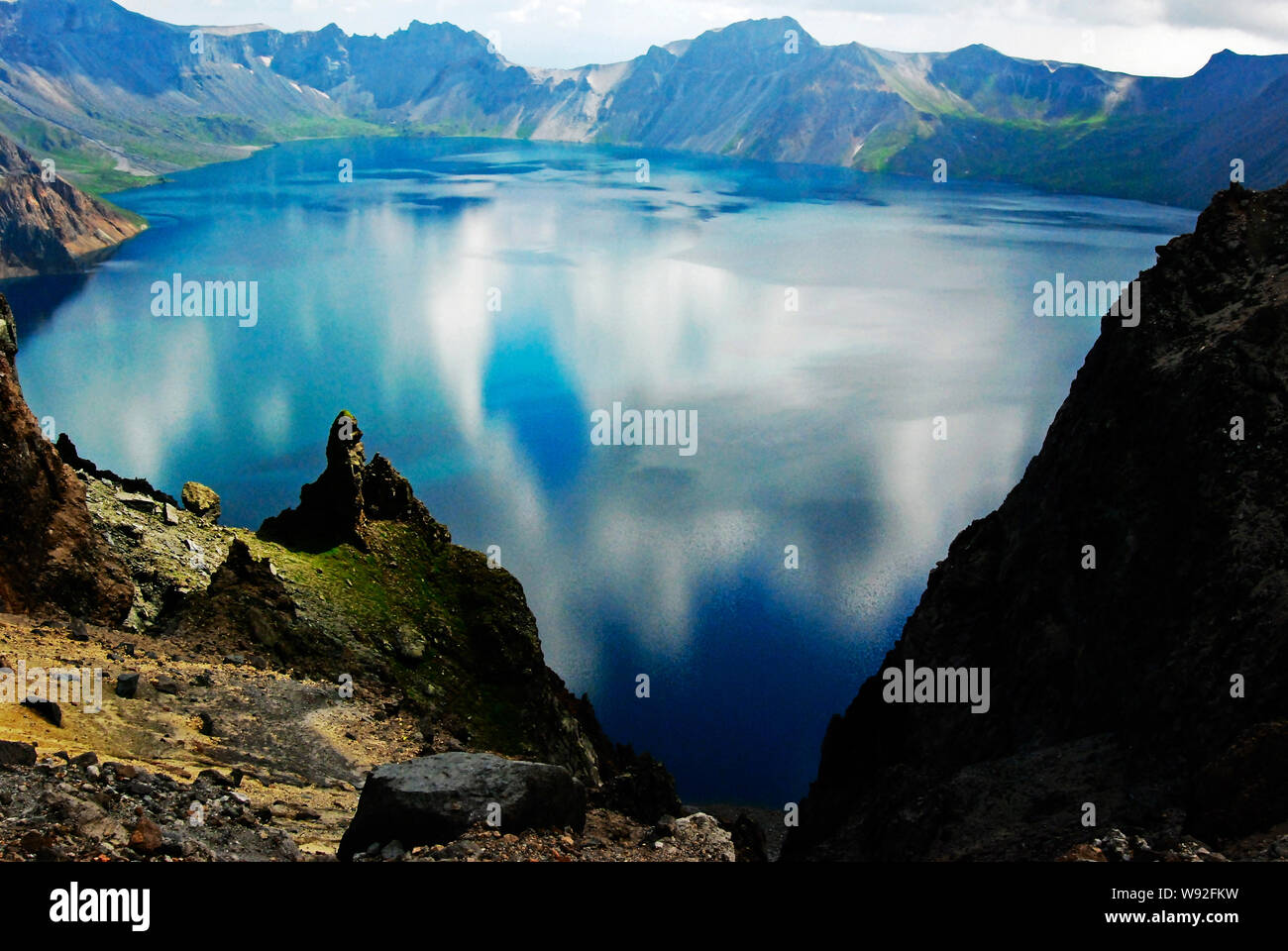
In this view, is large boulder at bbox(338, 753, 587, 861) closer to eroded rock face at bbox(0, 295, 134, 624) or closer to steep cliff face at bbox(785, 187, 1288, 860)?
steep cliff face at bbox(785, 187, 1288, 860)

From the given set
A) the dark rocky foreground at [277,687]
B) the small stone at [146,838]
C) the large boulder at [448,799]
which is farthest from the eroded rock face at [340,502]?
the small stone at [146,838]

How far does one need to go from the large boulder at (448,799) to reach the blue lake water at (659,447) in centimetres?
3858

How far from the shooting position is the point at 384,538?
158ft

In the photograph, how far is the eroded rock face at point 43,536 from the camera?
110 ft

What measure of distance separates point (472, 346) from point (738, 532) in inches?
2870

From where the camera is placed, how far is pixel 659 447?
105 m

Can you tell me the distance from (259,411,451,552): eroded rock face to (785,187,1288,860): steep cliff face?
2656 centimetres

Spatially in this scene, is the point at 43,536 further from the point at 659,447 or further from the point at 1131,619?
the point at 659,447

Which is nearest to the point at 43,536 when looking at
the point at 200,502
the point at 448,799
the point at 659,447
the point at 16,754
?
the point at 200,502

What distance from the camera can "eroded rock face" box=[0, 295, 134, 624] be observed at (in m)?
33.5

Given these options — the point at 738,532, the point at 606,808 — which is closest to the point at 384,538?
the point at 606,808

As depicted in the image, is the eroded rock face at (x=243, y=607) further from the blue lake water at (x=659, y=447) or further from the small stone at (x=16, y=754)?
the blue lake water at (x=659, y=447)

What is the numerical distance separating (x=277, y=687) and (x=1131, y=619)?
30774 millimetres
